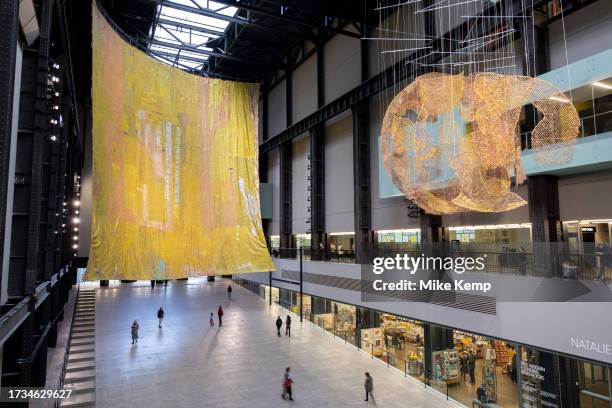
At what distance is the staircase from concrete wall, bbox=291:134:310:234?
1605cm

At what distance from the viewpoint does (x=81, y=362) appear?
55.1 feet

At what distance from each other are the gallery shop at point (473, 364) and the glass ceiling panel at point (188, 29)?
64.2 ft

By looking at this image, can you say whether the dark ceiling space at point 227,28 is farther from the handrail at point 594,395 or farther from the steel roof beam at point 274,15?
the handrail at point 594,395

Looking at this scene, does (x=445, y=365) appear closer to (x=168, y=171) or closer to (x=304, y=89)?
(x=168, y=171)

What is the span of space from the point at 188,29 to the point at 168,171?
17987mm

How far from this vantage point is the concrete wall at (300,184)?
105 ft

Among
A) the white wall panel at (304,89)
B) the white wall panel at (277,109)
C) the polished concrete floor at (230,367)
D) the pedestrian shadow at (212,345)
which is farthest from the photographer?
the white wall panel at (277,109)

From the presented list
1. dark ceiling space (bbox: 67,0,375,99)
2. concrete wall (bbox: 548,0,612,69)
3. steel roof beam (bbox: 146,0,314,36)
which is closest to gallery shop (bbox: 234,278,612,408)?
concrete wall (bbox: 548,0,612,69)

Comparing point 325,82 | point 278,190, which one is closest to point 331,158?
point 325,82

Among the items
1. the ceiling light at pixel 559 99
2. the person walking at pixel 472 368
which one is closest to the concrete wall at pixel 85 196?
the person walking at pixel 472 368

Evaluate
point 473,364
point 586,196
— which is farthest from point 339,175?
point 586,196

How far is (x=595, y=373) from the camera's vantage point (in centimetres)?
1248

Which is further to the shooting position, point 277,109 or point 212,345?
point 277,109

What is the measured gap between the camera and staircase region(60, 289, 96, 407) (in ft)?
43.6
